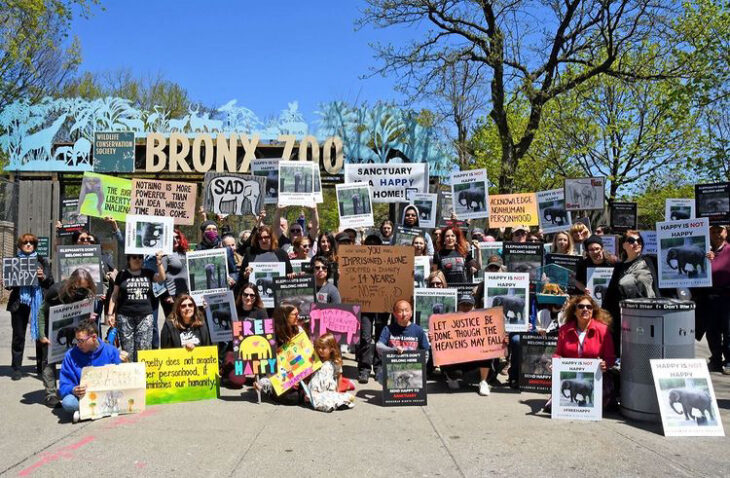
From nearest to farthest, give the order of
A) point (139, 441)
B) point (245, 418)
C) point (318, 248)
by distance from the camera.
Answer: point (139, 441) < point (245, 418) < point (318, 248)

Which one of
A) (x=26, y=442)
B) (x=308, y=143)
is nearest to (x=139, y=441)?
(x=26, y=442)

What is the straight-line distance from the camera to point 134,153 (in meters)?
18.3

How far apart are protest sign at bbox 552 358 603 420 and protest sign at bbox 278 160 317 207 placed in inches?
203

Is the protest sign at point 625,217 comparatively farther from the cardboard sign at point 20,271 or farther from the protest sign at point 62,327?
the cardboard sign at point 20,271

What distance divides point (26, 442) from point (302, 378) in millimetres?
2677

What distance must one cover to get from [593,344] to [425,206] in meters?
4.76

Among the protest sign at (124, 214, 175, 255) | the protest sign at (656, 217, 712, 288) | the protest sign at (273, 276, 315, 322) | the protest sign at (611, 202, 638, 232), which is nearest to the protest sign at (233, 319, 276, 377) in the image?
the protest sign at (273, 276, 315, 322)

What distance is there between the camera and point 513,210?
433 inches

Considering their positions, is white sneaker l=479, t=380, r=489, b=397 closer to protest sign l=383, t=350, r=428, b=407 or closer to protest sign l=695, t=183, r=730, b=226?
protest sign l=383, t=350, r=428, b=407

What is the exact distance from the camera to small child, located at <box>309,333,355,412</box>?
22.6ft

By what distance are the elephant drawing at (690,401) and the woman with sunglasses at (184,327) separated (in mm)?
4998

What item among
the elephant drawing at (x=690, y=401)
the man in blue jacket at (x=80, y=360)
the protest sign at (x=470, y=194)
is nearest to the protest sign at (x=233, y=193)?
the protest sign at (x=470, y=194)

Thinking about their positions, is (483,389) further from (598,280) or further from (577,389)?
(598,280)

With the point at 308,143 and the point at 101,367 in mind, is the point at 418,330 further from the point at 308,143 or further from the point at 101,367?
the point at 308,143
